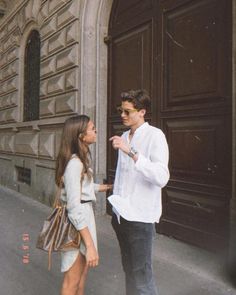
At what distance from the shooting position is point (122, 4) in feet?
22.0

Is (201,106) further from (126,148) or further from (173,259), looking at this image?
(126,148)

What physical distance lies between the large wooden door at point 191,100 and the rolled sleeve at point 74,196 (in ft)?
7.98

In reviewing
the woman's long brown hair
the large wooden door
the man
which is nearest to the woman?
the woman's long brown hair

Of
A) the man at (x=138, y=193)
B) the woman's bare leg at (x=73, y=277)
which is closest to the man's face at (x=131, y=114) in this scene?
the man at (x=138, y=193)

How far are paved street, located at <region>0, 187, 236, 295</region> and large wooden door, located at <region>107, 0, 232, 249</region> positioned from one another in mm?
362

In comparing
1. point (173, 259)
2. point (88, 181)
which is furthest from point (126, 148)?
point (173, 259)

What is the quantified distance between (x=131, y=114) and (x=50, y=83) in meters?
6.12

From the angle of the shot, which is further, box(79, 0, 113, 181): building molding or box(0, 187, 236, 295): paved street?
box(79, 0, 113, 181): building molding

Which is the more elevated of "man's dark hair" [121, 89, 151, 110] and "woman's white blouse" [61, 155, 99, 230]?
"man's dark hair" [121, 89, 151, 110]

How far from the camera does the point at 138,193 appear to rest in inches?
95.7

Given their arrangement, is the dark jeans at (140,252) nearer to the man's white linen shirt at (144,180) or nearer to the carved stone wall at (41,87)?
the man's white linen shirt at (144,180)

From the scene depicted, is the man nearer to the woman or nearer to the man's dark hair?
the man's dark hair

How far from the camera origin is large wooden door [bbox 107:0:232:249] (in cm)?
445

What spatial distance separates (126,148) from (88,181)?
36cm
